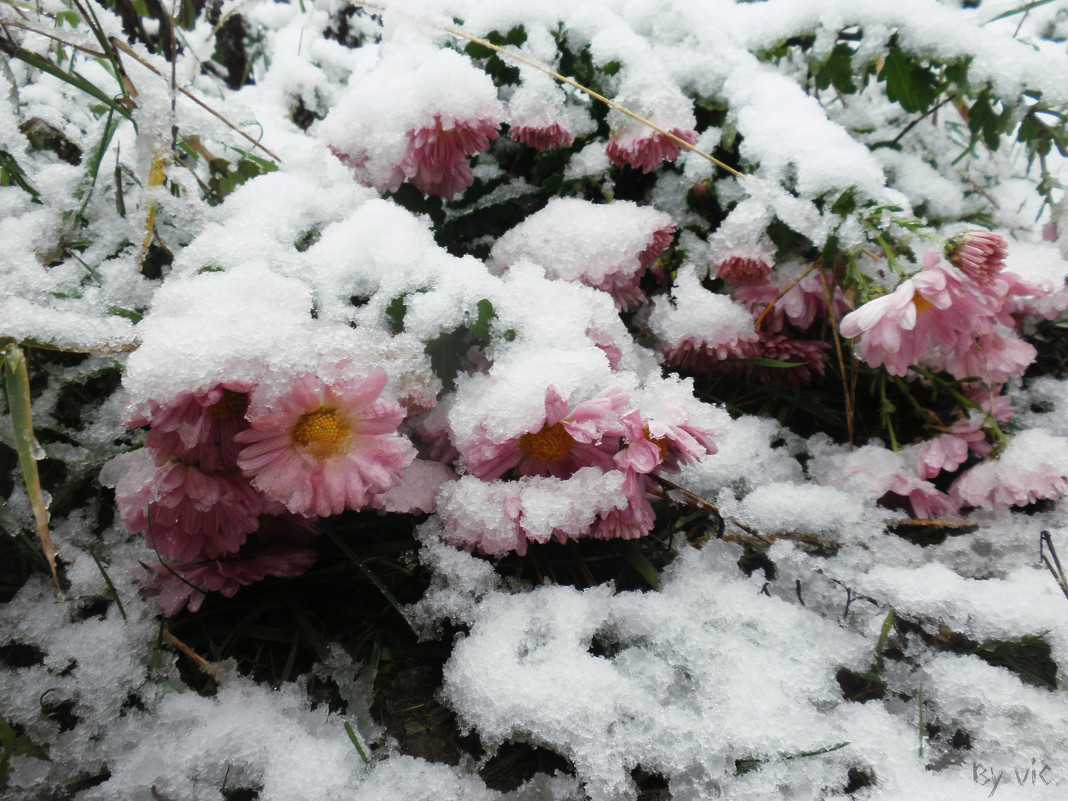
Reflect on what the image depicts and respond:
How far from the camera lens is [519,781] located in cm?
72

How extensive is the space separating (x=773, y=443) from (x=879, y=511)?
0.21 metres

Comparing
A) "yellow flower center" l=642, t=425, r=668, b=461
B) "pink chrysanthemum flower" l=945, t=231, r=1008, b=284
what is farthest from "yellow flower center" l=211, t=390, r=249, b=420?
"pink chrysanthemum flower" l=945, t=231, r=1008, b=284

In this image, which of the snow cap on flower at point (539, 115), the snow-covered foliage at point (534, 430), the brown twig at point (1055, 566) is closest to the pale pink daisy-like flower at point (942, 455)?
the snow-covered foliage at point (534, 430)

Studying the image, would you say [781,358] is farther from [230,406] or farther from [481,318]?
[230,406]

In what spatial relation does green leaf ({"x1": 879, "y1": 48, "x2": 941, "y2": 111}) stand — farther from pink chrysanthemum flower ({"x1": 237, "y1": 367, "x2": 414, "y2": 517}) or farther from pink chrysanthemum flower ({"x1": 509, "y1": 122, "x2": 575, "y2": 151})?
pink chrysanthemum flower ({"x1": 237, "y1": 367, "x2": 414, "y2": 517})

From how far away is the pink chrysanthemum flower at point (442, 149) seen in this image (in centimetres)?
88

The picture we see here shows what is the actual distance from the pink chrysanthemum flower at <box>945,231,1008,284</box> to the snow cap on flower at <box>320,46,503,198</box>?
66cm

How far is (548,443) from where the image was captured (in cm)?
83

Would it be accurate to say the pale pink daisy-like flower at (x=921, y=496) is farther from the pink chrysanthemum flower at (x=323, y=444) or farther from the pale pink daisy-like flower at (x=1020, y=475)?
the pink chrysanthemum flower at (x=323, y=444)

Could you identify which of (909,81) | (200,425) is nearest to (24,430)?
(200,425)

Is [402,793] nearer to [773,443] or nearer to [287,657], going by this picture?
[287,657]

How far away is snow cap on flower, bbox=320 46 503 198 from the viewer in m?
0.88

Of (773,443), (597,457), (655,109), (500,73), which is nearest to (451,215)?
(500,73)

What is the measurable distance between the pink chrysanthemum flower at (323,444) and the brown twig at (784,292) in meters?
0.66
